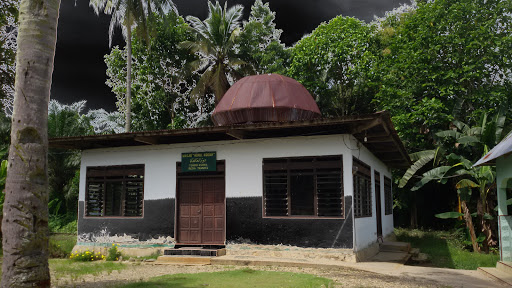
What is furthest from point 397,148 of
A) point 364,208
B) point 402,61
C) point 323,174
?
point 402,61

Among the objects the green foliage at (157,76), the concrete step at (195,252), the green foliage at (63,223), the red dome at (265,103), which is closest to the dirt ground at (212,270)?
the concrete step at (195,252)

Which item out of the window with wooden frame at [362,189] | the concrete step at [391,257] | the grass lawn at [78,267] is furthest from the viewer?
the concrete step at [391,257]

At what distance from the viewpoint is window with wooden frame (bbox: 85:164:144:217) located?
13.2m

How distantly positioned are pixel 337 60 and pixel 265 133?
49.4ft

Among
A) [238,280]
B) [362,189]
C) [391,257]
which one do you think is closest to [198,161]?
[238,280]

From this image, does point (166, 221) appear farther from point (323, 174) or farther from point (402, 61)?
point (402, 61)

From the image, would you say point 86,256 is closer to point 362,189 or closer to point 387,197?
point 362,189

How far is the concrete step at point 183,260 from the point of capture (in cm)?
1110

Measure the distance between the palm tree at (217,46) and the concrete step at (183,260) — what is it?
1597 cm

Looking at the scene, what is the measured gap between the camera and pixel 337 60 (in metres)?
25.3

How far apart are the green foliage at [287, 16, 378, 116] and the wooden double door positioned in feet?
47.7

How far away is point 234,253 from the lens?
38.2 feet

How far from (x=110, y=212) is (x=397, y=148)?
9.31 m

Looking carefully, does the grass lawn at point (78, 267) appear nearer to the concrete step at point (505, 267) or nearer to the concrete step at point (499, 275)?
the concrete step at point (499, 275)
